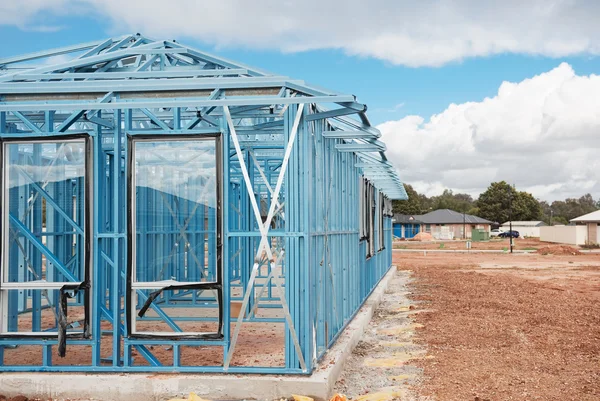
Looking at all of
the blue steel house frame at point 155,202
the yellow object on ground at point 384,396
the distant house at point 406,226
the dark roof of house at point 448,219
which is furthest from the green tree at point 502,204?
the blue steel house frame at point 155,202

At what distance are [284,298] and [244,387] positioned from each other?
1.11 metres

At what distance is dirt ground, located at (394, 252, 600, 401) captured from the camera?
829 cm

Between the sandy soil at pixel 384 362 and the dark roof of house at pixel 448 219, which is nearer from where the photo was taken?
the sandy soil at pixel 384 362

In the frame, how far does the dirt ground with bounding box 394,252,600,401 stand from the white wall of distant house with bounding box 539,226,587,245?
38.8 metres

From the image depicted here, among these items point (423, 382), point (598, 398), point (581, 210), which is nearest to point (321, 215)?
point (423, 382)

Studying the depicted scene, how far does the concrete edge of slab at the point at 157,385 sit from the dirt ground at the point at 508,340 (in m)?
1.71

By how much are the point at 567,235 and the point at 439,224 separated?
32.7 metres

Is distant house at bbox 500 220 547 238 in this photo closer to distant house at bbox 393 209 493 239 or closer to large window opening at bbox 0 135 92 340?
distant house at bbox 393 209 493 239

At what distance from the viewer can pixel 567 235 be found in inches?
2413

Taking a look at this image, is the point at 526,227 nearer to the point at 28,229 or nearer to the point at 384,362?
the point at 384,362

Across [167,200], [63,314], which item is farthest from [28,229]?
[167,200]

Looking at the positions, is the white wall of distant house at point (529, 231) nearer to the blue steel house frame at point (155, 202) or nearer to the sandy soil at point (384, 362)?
the sandy soil at point (384, 362)

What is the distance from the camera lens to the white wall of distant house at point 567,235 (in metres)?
58.8

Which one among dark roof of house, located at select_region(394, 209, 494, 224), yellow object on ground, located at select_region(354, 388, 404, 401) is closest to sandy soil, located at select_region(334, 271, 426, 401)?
A: yellow object on ground, located at select_region(354, 388, 404, 401)
